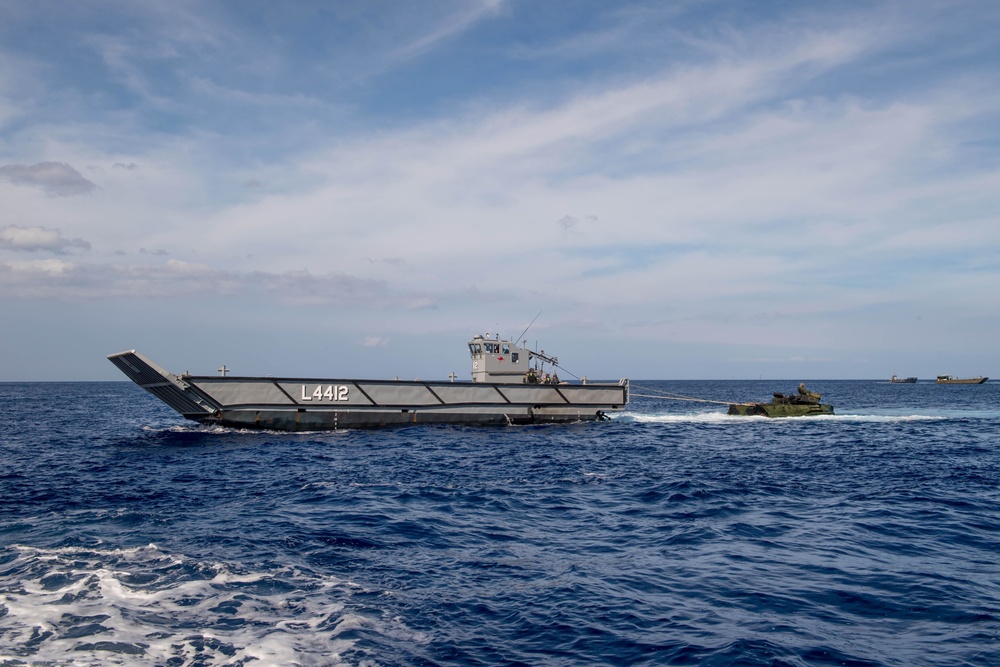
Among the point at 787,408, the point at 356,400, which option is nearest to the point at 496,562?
the point at 356,400

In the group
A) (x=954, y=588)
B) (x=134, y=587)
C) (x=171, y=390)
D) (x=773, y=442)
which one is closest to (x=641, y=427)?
(x=773, y=442)

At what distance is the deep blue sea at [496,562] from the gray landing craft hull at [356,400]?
7.96 metres

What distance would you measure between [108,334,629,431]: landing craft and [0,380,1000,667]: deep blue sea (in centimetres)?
828

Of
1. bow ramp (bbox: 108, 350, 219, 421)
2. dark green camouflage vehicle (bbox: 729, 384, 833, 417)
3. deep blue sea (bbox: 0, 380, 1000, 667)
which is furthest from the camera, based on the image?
dark green camouflage vehicle (bbox: 729, 384, 833, 417)

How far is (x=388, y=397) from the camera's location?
38625mm

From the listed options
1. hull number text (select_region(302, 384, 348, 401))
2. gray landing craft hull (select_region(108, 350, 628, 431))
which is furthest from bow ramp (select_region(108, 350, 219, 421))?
hull number text (select_region(302, 384, 348, 401))

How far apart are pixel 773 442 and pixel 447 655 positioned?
30.1m

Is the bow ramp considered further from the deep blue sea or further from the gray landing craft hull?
the deep blue sea

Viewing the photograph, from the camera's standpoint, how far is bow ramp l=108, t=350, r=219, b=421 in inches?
1289

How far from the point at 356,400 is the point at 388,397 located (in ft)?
5.87

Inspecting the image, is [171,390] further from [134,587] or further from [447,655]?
[447,655]

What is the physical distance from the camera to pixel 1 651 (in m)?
8.70

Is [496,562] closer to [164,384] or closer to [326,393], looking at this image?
[326,393]

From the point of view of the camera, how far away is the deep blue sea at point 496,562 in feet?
29.6
